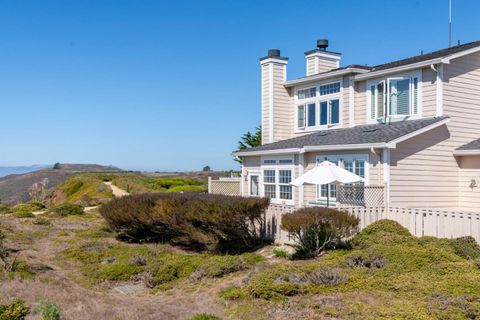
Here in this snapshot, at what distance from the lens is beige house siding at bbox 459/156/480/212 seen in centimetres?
1688

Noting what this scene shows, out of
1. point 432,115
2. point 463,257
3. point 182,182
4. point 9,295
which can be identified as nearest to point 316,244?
point 463,257

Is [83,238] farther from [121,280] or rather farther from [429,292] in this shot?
[429,292]

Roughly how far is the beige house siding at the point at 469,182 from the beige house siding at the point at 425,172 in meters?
0.23

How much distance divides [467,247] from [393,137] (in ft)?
15.8

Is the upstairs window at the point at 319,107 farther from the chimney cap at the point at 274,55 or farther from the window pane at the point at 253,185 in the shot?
the window pane at the point at 253,185

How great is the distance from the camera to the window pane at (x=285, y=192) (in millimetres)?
19578

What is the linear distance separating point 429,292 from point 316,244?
180 inches

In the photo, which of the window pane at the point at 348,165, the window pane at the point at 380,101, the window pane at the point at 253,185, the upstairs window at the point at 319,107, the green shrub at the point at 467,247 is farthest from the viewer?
the window pane at the point at 253,185

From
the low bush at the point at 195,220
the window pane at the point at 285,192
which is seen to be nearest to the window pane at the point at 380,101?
the window pane at the point at 285,192

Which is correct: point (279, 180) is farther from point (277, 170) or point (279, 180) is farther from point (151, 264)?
point (151, 264)

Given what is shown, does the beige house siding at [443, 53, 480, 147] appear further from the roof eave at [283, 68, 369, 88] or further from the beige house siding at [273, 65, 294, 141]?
the beige house siding at [273, 65, 294, 141]

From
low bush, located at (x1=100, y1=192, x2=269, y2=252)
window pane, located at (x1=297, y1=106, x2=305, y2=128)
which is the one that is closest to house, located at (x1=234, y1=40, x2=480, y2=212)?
window pane, located at (x1=297, y1=106, x2=305, y2=128)

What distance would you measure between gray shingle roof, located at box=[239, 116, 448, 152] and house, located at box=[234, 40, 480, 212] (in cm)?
5

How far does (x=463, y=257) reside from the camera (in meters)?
10.9
